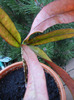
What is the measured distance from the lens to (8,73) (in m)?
0.57

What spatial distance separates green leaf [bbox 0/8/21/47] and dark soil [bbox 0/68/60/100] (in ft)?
0.90

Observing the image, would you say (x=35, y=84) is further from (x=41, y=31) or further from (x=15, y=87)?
(x=15, y=87)

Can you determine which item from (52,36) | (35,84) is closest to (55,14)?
(52,36)

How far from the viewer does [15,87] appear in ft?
1.69

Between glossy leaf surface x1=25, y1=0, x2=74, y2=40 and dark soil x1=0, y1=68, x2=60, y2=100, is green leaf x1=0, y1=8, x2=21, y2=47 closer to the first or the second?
glossy leaf surface x1=25, y1=0, x2=74, y2=40

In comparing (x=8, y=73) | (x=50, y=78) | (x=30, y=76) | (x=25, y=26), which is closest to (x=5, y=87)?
(x=8, y=73)

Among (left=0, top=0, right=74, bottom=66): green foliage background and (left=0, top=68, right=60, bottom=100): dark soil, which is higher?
(left=0, top=0, right=74, bottom=66): green foliage background

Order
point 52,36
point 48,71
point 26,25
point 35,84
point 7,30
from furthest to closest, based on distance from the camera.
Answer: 1. point 26,25
2. point 48,71
3. point 52,36
4. point 7,30
5. point 35,84

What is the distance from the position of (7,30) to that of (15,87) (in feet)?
1.08

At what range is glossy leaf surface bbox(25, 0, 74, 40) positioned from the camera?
1.15 feet

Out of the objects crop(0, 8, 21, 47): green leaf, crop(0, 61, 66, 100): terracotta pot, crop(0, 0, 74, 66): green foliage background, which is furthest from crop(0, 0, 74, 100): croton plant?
crop(0, 0, 74, 66): green foliage background

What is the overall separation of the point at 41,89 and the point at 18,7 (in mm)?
637

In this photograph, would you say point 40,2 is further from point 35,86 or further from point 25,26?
point 35,86

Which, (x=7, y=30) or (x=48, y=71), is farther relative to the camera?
(x=48, y=71)
